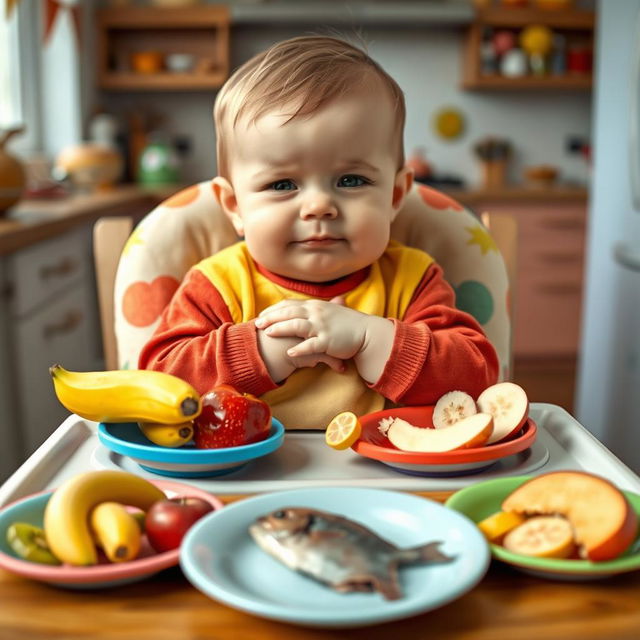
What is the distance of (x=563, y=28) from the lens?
456 centimetres

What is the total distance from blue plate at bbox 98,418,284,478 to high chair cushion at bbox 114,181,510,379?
47 centimetres

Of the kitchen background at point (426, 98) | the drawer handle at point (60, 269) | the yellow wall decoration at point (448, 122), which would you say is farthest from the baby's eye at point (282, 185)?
the yellow wall decoration at point (448, 122)

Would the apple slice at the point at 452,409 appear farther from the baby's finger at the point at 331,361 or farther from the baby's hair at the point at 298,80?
the baby's hair at the point at 298,80

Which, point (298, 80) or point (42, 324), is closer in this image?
point (298, 80)

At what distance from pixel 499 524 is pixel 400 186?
654 mm

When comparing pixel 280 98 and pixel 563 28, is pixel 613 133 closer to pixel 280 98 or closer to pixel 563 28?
pixel 563 28

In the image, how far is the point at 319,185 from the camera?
41.0 inches

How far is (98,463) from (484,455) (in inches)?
15.1

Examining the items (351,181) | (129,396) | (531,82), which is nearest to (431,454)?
(129,396)

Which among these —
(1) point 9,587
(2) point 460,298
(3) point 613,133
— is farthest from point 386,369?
(3) point 613,133

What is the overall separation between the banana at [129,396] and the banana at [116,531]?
0.54 feet

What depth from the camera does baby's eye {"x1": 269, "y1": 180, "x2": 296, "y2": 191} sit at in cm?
106

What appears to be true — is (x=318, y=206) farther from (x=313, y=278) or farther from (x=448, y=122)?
(x=448, y=122)

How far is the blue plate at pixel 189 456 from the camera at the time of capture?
801 millimetres
